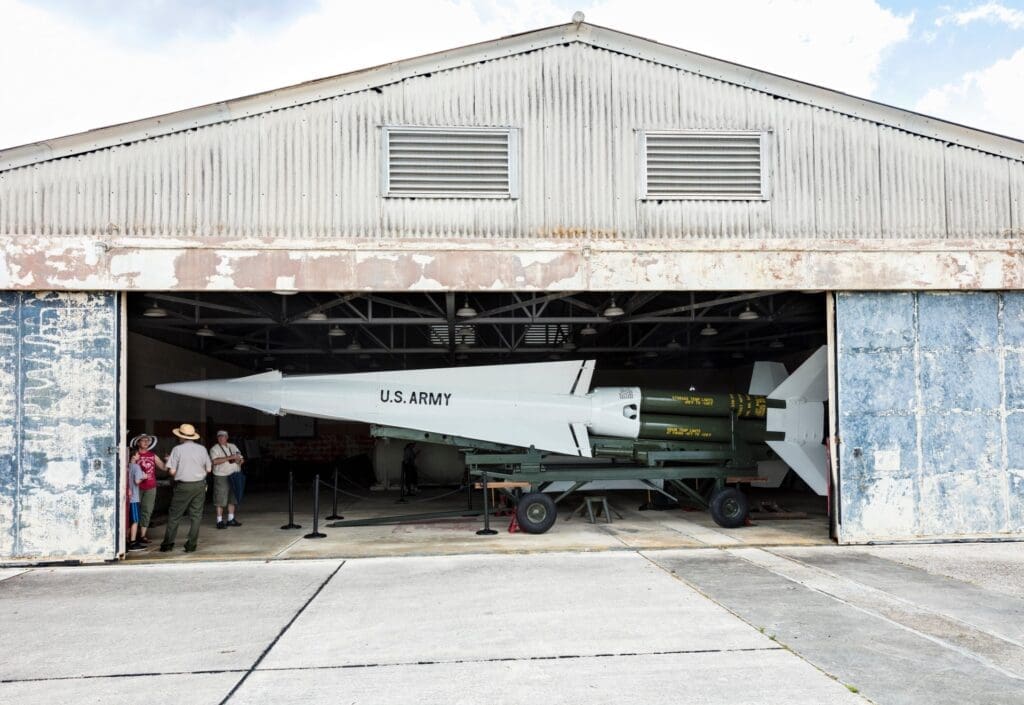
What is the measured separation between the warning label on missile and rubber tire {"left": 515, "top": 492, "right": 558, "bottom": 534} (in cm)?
211

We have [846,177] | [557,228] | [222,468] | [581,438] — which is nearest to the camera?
[557,228]

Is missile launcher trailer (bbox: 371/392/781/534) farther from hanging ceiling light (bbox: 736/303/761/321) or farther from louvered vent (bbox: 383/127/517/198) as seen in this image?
louvered vent (bbox: 383/127/517/198)

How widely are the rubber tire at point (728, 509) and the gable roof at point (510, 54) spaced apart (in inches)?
252

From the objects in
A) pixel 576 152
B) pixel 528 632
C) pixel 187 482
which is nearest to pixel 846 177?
pixel 576 152

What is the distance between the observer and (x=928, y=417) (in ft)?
38.8

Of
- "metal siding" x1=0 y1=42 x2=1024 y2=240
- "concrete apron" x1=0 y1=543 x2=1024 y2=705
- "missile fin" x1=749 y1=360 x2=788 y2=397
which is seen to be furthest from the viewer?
"missile fin" x1=749 y1=360 x2=788 y2=397

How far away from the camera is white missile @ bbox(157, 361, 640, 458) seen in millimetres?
13500

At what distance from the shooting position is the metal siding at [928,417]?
1170 cm

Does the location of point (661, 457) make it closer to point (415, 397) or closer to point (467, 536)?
point (467, 536)

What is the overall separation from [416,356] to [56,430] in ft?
53.3

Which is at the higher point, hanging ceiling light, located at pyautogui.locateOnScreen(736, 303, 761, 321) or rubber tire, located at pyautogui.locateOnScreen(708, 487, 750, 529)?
hanging ceiling light, located at pyautogui.locateOnScreen(736, 303, 761, 321)

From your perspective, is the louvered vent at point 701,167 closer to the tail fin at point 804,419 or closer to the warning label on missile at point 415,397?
the tail fin at point 804,419

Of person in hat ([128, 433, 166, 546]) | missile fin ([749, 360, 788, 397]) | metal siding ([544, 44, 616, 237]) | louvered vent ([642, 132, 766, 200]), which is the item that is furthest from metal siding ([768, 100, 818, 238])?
person in hat ([128, 433, 166, 546])

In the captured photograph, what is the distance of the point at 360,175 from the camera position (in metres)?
11.3
